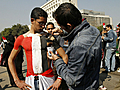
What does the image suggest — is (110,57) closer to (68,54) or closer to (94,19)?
(68,54)

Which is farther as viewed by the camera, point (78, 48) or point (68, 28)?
point (68, 28)

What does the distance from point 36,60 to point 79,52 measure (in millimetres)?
868

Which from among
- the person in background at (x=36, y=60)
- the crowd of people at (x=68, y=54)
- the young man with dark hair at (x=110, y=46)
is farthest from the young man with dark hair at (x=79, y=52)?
the young man with dark hair at (x=110, y=46)

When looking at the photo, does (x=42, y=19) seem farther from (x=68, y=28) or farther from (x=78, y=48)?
(x=78, y=48)

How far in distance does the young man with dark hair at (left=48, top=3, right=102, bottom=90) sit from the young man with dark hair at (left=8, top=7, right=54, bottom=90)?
54cm

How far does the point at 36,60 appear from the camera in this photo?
1704 millimetres

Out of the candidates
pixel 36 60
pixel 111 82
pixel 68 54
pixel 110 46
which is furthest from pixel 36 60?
pixel 110 46

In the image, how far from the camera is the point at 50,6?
250ft

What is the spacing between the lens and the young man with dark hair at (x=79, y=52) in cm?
108

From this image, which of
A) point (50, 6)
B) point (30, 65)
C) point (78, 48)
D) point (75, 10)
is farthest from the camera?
point (50, 6)

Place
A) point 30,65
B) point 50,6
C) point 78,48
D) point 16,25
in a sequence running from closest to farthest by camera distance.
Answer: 1. point 78,48
2. point 30,65
3. point 16,25
4. point 50,6

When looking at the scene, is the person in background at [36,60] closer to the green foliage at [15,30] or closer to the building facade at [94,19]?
the green foliage at [15,30]

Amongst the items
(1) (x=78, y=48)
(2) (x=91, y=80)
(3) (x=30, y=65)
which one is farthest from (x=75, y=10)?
(3) (x=30, y=65)

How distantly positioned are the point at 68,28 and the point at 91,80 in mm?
641
